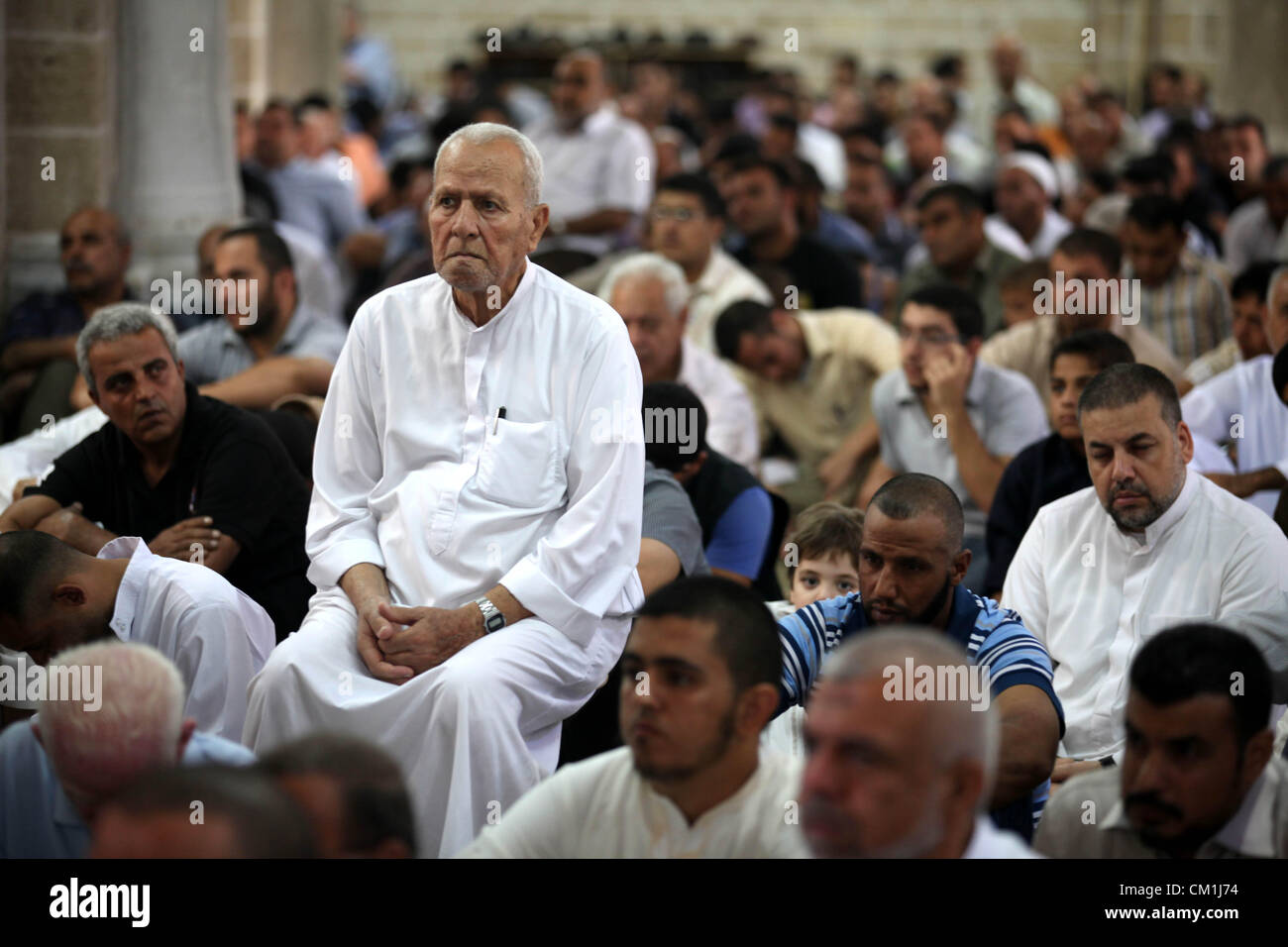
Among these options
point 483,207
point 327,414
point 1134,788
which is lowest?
point 1134,788

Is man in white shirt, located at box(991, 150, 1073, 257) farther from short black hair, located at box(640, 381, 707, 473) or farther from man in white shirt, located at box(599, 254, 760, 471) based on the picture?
short black hair, located at box(640, 381, 707, 473)

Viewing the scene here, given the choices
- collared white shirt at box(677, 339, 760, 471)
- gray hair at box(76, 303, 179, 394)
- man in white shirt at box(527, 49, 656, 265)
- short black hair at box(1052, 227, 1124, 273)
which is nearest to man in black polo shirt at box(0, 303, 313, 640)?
gray hair at box(76, 303, 179, 394)

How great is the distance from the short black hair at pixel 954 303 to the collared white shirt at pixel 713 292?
4.31 ft

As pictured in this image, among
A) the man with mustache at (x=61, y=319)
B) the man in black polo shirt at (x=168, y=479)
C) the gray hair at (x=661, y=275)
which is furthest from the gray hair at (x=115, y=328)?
the gray hair at (x=661, y=275)

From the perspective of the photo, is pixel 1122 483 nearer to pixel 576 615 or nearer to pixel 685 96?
pixel 576 615

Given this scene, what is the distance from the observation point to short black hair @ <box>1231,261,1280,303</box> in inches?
221

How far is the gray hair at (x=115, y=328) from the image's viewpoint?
13.5 ft

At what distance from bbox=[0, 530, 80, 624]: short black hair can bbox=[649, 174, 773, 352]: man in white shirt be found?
349 centimetres

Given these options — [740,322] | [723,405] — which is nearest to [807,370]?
[740,322]

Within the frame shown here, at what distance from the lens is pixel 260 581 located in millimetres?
Result: 4172

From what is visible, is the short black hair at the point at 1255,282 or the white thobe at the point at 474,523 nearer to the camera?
the white thobe at the point at 474,523

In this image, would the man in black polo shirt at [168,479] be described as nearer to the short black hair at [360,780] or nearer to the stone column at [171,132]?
the short black hair at [360,780]
